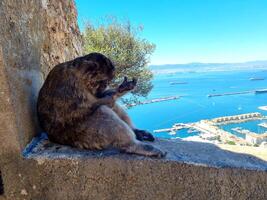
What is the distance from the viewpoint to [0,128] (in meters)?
1.46

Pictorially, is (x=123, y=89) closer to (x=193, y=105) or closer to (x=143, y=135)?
(x=143, y=135)

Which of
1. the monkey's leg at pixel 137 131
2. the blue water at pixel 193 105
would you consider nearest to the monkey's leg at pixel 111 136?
the monkey's leg at pixel 137 131

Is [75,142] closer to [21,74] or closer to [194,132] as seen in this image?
[21,74]

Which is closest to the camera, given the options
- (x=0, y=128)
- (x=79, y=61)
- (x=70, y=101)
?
(x=0, y=128)

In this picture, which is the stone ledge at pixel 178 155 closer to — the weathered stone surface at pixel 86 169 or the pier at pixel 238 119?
the weathered stone surface at pixel 86 169

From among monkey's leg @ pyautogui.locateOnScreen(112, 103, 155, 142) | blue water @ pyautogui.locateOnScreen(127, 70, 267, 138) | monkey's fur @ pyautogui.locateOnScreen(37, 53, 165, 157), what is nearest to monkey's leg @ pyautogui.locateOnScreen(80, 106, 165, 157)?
monkey's fur @ pyautogui.locateOnScreen(37, 53, 165, 157)

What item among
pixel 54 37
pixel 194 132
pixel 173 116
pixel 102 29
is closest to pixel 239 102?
pixel 173 116

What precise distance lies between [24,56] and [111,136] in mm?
639

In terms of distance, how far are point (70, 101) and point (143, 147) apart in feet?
1.41

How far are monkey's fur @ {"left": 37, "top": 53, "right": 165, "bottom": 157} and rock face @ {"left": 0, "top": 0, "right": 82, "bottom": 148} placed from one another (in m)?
0.10

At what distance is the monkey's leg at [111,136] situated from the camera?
1.53 metres

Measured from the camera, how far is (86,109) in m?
1.58

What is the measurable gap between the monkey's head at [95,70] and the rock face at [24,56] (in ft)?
0.96

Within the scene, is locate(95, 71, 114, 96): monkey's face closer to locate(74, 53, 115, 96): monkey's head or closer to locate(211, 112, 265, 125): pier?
locate(74, 53, 115, 96): monkey's head
